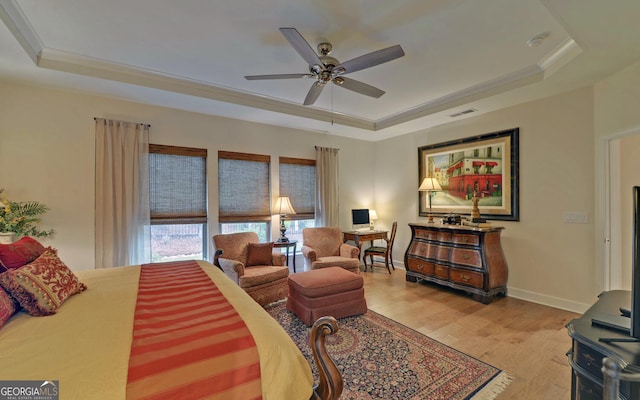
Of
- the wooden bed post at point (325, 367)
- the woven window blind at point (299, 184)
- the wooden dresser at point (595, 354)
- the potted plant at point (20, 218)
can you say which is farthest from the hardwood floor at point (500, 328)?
the potted plant at point (20, 218)

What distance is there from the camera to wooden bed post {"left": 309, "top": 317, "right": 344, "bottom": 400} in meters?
1.26

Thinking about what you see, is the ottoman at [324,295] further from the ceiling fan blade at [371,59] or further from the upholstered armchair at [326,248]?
the ceiling fan blade at [371,59]

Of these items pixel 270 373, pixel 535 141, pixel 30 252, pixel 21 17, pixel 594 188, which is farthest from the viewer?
pixel 535 141

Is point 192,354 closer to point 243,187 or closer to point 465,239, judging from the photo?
point 243,187

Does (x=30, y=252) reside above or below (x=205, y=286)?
above

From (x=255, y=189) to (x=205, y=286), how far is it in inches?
110

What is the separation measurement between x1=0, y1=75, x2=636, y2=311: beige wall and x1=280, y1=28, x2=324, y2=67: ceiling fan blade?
2528 millimetres

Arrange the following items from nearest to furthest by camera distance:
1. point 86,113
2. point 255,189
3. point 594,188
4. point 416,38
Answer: point 416,38 → point 594,188 → point 86,113 → point 255,189

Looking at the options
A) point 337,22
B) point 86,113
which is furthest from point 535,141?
point 86,113

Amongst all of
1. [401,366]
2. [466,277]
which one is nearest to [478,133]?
[466,277]

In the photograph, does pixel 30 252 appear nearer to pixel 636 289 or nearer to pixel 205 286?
pixel 205 286

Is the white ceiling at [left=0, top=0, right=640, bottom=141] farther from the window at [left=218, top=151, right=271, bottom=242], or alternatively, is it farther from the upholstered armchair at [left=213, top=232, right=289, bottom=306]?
the upholstered armchair at [left=213, top=232, right=289, bottom=306]

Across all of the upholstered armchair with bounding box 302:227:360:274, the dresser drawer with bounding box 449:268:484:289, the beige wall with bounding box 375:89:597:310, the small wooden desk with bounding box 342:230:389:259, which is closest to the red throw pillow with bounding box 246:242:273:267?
the upholstered armchair with bounding box 302:227:360:274

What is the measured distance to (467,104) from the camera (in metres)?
3.83
